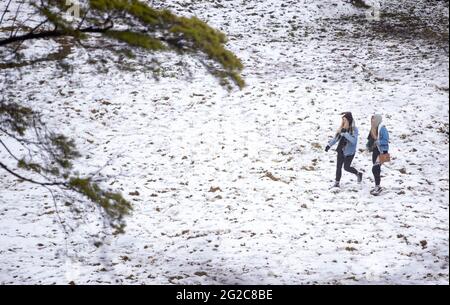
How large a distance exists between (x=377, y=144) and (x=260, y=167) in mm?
2824

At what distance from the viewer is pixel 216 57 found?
4.68m

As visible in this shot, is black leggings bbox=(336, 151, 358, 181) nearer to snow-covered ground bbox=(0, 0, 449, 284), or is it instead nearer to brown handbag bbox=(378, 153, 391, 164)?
snow-covered ground bbox=(0, 0, 449, 284)

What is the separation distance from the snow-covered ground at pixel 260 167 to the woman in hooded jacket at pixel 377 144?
345 mm

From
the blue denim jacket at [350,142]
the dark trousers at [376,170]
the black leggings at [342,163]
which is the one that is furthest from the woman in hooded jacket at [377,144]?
the black leggings at [342,163]

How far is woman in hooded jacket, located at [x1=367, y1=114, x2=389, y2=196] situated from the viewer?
853 cm

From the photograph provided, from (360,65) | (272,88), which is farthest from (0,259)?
(360,65)

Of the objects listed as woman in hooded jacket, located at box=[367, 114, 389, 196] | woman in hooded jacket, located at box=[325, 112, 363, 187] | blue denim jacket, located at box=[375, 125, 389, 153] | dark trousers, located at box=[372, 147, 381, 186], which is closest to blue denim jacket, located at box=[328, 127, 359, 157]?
woman in hooded jacket, located at box=[325, 112, 363, 187]

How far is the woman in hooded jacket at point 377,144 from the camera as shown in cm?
853

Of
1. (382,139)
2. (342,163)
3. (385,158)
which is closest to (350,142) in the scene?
(342,163)

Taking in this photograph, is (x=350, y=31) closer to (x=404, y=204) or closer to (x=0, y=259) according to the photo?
(x=404, y=204)

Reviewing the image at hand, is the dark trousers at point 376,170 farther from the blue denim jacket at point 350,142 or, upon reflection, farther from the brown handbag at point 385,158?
the blue denim jacket at point 350,142

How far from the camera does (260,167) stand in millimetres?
10266

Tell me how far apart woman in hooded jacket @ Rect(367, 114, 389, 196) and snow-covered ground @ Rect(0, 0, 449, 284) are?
345 mm
